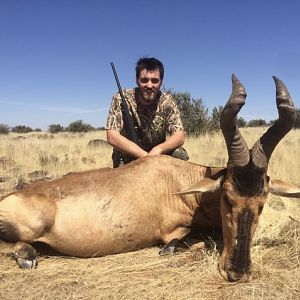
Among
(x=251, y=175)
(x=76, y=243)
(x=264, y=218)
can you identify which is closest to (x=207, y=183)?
(x=251, y=175)

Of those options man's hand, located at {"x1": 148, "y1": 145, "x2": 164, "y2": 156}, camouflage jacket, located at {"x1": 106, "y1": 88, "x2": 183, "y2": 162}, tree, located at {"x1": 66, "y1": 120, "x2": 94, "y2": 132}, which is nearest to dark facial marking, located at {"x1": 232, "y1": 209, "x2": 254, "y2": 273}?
man's hand, located at {"x1": 148, "y1": 145, "x2": 164, "y2": 156}

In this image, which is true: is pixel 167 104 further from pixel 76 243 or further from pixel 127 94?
pixel 76 243

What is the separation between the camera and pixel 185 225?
5316 millimetres

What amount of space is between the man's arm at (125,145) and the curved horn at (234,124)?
2.26 m

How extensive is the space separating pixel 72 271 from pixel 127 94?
3.71 metres

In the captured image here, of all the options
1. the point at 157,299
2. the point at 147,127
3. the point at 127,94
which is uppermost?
the point at 127,94

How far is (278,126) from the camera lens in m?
4.35

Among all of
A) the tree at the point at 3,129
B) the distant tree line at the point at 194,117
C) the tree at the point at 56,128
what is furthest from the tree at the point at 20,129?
the distant tree line at the point at 194,117

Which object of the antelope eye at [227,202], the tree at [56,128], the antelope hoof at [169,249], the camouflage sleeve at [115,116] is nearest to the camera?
the antelope eye at [227,202]

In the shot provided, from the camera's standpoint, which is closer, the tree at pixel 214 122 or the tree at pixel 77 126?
the tree at pixel 214 122

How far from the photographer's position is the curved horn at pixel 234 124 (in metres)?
4.19

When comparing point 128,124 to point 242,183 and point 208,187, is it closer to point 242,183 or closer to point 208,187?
point 208,187

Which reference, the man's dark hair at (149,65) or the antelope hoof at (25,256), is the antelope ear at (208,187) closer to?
the antelope hoof at (25,256)

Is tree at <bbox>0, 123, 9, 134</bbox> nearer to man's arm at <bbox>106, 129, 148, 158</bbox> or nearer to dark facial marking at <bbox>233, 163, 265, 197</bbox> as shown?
man's arm at <bbox>106, 129, 148, 158</bbox>
